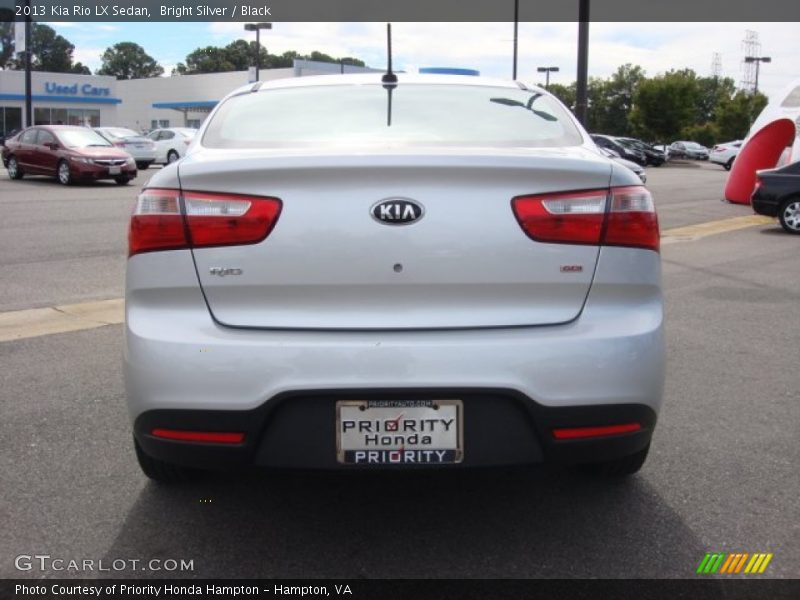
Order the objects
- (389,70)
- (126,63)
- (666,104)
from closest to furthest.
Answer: (389,70), (666,104), (126,63)

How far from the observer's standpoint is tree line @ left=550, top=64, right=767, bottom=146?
170ft

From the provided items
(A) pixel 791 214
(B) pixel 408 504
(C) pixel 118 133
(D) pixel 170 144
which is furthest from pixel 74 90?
(B) pixel 408 504

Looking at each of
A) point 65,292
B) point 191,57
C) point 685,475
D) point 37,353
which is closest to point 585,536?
point 685,475

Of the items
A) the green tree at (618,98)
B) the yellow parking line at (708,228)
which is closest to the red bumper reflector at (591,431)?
the yellow parking line at (708,228)

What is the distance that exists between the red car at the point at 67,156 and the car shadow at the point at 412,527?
58.6 feet

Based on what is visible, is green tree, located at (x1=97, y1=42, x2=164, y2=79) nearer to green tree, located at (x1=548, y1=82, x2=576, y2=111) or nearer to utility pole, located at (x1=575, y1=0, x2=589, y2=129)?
green tree, located at (x1=548, y1=82, x2=576, y2=111)

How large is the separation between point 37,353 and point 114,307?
1539mm

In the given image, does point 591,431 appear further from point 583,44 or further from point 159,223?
point 583,44

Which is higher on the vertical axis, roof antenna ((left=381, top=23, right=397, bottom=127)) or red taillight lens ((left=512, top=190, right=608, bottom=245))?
roof antenna ((left=381, top=23, right=397, bottom=127))

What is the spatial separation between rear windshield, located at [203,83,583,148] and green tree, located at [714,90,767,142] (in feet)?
212

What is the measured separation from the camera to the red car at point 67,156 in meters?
19.9

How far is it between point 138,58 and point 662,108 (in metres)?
114

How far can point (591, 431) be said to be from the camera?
2791 millimetres

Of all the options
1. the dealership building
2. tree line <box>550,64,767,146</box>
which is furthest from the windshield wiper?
the dealership building
